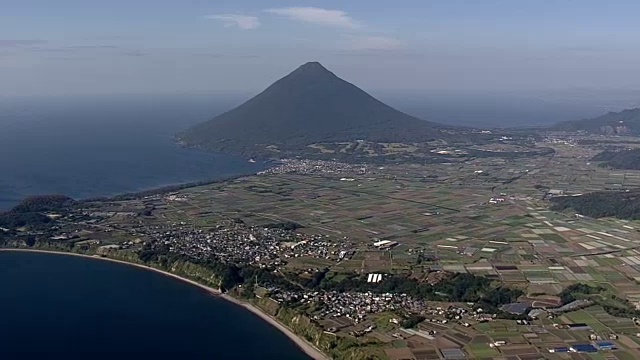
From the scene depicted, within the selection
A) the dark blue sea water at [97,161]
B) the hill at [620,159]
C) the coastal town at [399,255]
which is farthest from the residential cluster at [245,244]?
the hill at [620,159]

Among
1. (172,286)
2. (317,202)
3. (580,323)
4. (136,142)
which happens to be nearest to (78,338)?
(172,286)

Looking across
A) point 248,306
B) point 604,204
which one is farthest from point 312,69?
point 248,306

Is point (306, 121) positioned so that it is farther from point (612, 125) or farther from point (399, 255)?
point (399, 255)

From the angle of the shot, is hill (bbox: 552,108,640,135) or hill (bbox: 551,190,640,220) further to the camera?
hill (bbox: 552,108,640,135)

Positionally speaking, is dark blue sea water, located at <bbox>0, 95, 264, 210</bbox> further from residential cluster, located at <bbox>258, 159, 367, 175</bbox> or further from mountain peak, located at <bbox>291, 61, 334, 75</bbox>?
mountain peak, located at <bbox>291, 61, 334, 75</bbox>

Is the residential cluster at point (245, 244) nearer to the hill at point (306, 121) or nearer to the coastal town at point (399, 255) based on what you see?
the coastal town at point (399, 255)

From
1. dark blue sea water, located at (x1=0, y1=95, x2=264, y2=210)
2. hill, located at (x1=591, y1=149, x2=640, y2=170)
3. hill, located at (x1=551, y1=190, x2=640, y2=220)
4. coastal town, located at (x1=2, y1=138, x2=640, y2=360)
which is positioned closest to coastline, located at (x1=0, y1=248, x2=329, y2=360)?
coastal town, located at (x1=2, y1=138, x2=640, y2=360)

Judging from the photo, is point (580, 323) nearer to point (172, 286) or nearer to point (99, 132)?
point (172, 286)
